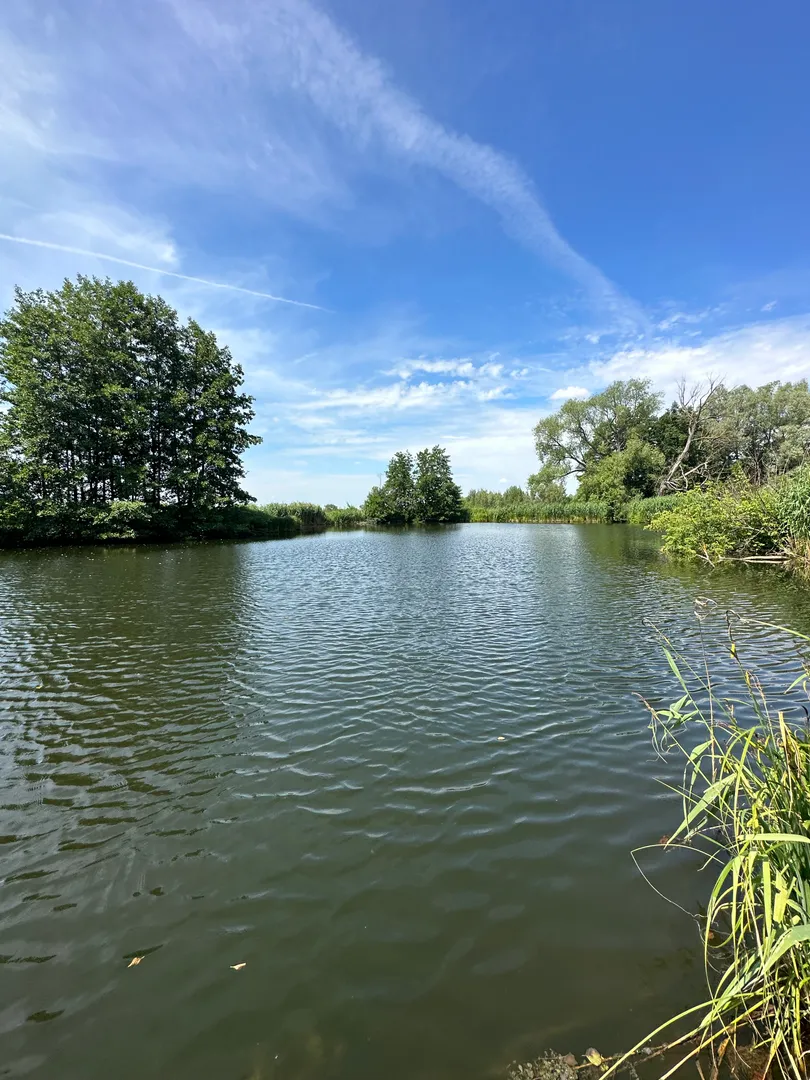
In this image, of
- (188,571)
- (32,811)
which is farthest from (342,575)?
(32,811)

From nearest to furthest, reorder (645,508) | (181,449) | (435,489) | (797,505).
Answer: (797,505), (181,449), (645,508), (435,489)

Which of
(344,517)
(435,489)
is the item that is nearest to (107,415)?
(344,517)

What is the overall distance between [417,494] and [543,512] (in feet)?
69.6

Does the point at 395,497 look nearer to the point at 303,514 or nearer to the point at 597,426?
the point at 303,514

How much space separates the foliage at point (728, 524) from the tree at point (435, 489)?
2300 inches

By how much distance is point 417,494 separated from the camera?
82.5m

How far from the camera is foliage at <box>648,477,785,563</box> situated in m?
20.7

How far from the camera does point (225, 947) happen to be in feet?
11.7

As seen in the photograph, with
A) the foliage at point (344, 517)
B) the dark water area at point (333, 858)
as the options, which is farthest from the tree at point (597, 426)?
the dark water area at point (333, 858)

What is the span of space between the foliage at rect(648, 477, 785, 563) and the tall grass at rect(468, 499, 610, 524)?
41822mm

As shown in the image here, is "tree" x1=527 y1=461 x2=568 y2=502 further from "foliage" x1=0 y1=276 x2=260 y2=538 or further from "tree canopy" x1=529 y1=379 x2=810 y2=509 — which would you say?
"foliage" x1=0 y1=276 x2=260 y2=538

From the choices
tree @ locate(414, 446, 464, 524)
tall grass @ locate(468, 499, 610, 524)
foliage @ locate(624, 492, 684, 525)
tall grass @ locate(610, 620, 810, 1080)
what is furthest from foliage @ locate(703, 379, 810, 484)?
tall grass @ locate(610, 620, 810, 1080)

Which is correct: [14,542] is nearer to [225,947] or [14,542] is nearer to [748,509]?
[225,947]

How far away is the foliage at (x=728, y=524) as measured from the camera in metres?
20.7
